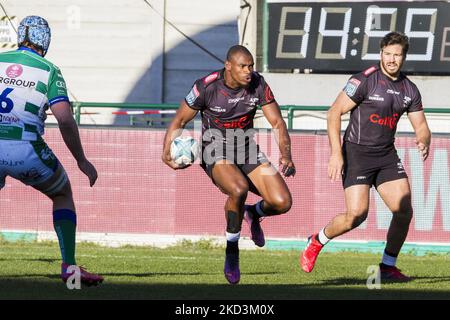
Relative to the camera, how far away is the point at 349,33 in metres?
19.8

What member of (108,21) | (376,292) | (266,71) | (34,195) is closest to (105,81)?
(108,21)

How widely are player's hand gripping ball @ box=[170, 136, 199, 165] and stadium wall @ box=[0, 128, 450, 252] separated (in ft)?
19.3

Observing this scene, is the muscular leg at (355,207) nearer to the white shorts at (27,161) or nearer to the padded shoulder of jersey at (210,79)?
the padded shoulder of jersey at (210,79)

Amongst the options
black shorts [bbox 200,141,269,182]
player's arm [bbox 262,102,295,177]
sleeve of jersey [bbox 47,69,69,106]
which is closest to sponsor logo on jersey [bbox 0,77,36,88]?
sleeve of jersey [bbox 47,69,69,106]

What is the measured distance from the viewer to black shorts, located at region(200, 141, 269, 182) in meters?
11.3

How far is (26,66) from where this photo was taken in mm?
9094

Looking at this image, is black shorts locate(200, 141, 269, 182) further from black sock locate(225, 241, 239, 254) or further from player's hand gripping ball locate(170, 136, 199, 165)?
black sock locate(225, 241, 239, 254)

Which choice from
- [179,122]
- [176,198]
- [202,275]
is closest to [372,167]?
[179,122]

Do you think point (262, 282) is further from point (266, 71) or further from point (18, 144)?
point (266, 71)

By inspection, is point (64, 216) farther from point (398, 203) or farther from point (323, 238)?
point (398, 203)

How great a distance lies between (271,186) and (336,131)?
35.5 inches

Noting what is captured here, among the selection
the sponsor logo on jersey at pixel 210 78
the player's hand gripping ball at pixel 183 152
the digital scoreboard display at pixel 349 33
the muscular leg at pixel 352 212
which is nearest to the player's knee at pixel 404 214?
the muscular leg at pixel 352 212

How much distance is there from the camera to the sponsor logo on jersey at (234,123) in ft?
36.7

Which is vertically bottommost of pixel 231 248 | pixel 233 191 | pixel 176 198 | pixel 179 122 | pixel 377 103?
pixel 231 248
